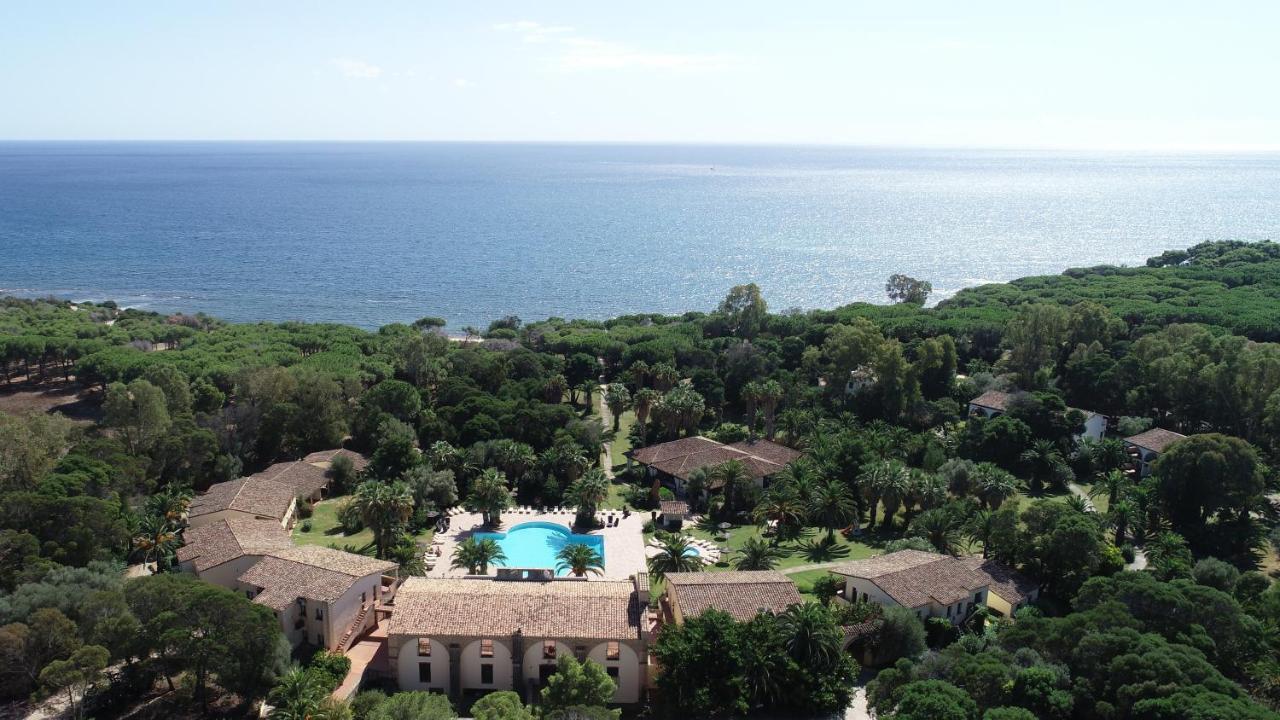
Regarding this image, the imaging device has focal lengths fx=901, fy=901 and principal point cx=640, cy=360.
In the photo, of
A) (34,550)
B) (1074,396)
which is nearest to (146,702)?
(34,550)

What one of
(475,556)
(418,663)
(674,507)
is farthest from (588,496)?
(418,663)

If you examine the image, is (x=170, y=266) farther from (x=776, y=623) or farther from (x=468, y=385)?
(x=776, y=623)

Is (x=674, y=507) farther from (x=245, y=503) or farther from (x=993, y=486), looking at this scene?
(x=245, y=503)

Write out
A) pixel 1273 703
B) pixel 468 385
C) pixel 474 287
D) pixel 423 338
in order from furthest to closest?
pixel 474 287, pixel 423 338, pixel 468 385, pixel 1273 703

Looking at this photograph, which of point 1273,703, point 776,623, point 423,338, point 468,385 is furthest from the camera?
point 423,338

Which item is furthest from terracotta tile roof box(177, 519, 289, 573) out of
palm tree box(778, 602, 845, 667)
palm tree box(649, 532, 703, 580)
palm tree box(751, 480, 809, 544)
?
palm tree box(751, 480, 809, 544)

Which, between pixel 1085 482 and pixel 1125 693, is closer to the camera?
pixel 1125 693

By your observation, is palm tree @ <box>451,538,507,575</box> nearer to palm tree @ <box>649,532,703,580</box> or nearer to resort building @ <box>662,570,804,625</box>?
palm tree @ <box>649,532,703,580</box>
